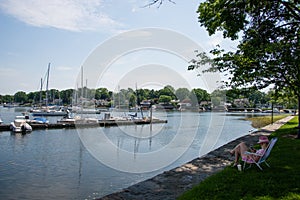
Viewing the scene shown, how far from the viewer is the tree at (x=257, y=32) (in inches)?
391

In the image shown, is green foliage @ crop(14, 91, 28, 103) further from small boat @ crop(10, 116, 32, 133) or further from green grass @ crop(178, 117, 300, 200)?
green grass @ crop(178, 117, 300, 200)

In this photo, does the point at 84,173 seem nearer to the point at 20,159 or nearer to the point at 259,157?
the point at 20,159

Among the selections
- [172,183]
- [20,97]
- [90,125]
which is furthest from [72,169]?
[20,97]

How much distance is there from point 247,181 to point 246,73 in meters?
7.83

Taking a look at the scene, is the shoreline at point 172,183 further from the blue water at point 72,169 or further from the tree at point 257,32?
the tree at point 257,32

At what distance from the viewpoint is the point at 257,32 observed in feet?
36.8

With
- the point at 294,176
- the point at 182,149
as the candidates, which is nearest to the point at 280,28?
the point at 294,176

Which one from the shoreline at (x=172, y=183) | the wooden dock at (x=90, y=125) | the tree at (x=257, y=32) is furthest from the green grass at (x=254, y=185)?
the wooden dock at (x=90, y=125)

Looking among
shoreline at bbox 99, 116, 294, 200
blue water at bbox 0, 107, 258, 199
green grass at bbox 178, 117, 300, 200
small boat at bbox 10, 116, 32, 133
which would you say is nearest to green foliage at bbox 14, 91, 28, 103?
small boat at bbox 10, 116, 32, 133

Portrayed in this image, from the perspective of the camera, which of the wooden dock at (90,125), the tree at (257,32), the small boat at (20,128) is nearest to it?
the tree at (257,32)

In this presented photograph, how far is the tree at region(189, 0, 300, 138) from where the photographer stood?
9.93 meters

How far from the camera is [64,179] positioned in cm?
1178

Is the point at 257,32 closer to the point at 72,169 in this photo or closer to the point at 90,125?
the point at 72,169

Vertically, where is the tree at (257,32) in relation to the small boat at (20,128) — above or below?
above
